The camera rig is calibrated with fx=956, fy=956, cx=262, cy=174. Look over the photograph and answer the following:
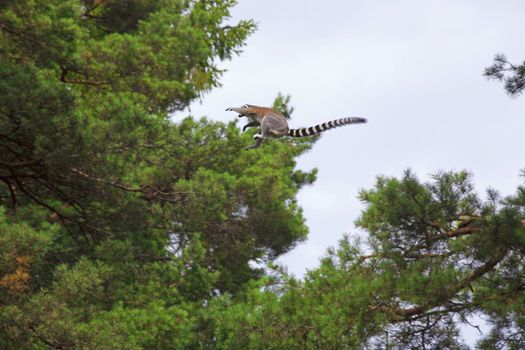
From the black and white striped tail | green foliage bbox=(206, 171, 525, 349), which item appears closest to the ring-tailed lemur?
the black and white striped tail

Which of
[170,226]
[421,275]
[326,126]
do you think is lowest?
[421,275]

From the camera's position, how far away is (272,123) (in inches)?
487

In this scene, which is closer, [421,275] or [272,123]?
[421,275]

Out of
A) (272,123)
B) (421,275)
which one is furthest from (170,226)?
(421,275)

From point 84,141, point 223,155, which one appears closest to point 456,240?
point 84,141

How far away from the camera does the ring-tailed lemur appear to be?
12219 millimetres

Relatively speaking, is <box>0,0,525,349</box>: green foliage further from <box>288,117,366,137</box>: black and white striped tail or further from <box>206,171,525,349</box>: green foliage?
<box>288,117,366,137</box>: black and white striped tail

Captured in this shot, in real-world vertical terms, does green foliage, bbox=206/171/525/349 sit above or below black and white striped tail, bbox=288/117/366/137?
below

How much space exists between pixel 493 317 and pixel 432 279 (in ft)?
2.94

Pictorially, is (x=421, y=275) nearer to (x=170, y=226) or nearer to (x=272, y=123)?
(x=272, y=123)

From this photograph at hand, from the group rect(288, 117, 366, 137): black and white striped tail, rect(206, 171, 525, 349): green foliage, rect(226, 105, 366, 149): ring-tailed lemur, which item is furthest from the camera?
rect(226, 105, 366, 149): ring-tailed lemur

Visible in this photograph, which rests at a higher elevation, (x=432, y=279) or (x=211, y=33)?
(x=211, y=33)

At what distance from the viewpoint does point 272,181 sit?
70.3 ft

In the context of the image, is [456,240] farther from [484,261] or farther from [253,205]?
[253,205]
